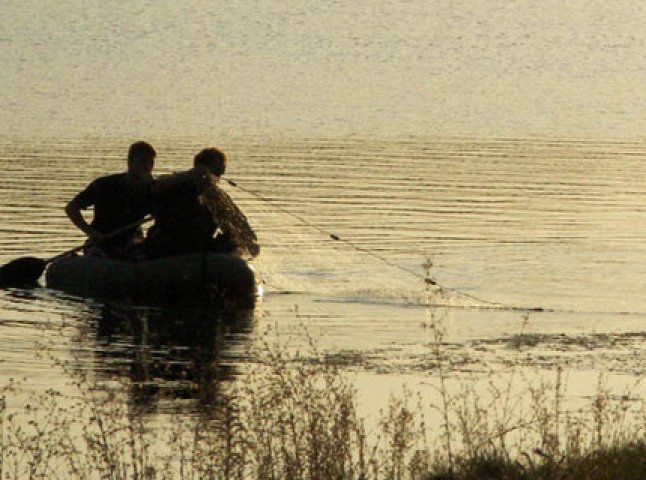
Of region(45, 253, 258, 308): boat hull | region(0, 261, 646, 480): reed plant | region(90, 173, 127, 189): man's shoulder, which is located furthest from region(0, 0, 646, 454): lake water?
region(90, 173, 127, 189): man's shoulder

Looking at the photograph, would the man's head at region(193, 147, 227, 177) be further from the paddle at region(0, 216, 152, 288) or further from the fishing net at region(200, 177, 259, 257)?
the paddle at region(0, 216, 152, 288)

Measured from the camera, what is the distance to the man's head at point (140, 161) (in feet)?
64.2

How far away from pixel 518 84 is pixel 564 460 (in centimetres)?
3563

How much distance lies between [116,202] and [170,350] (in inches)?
146

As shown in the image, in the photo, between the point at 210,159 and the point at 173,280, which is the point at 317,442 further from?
the point at 173,280

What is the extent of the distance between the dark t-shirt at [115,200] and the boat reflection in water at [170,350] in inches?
48.0

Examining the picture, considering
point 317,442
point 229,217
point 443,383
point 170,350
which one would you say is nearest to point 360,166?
point 229,217

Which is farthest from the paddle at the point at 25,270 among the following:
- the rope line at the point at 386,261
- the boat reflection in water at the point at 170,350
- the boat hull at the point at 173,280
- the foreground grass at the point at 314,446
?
the foreground grass at the point at 314,446

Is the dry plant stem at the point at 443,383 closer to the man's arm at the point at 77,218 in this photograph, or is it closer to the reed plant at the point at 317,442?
the reed plant at the point at 317,442

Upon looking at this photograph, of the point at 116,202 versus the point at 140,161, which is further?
the point at 116,202

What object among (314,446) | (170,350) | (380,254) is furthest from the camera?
(380,254)

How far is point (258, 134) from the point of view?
34.7 m

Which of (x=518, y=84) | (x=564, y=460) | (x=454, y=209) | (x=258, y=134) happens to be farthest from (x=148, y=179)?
(x=518, y=84)

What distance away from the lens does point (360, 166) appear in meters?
30.9
